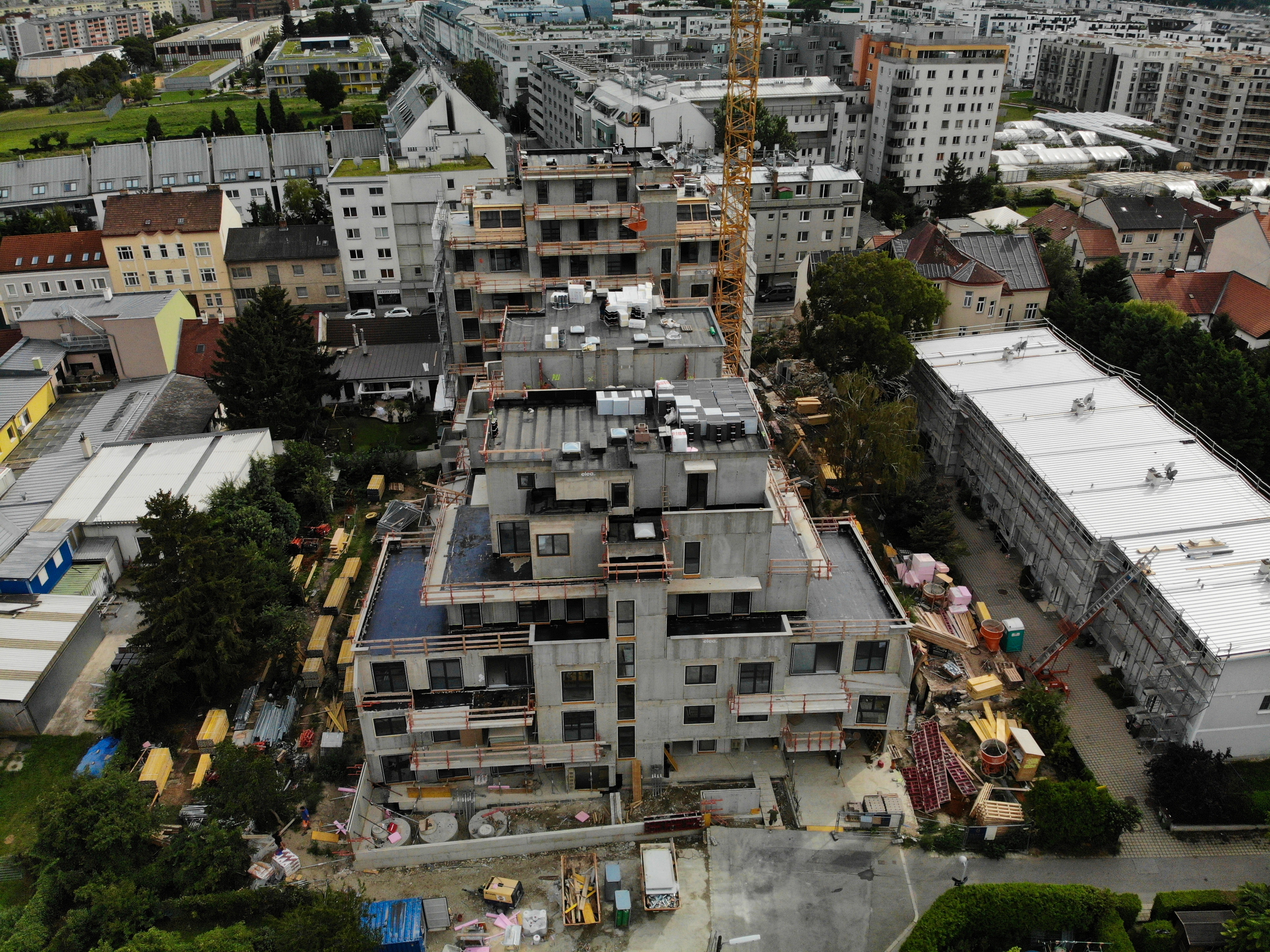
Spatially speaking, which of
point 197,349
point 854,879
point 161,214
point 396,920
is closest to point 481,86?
point 161,214

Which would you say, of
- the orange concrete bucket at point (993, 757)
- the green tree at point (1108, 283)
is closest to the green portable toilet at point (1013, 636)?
the orange concrete bucket at point (993, 757)

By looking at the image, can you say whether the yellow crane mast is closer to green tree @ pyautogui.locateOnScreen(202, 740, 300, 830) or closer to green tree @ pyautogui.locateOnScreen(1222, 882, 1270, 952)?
green tree @ pyautogui.locateOnScreen(202, 740, 300, 830)

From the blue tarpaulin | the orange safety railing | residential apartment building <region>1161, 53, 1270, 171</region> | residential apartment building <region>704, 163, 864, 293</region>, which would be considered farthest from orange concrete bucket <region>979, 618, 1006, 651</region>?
residential apartment building <region>1161, 53, 1270, 171</region>

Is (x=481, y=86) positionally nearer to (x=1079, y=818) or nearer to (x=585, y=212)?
(x=585, y=212)

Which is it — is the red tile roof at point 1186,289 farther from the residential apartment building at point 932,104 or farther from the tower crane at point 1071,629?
the tower crane at point 1071,629

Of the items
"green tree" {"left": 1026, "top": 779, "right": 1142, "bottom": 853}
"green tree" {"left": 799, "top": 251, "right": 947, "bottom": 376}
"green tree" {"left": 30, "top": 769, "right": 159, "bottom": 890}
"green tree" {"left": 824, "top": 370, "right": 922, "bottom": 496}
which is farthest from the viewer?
"green tree" {"left": 799, "top": 251, "right": 947, "bottom": 376}

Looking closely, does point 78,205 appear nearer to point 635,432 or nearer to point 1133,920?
point 635,432

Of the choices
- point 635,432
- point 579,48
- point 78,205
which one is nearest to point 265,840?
point 635,432

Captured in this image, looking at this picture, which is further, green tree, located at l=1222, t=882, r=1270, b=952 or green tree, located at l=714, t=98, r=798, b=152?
green tree, located at l=714, t=98, r=798, b=152
